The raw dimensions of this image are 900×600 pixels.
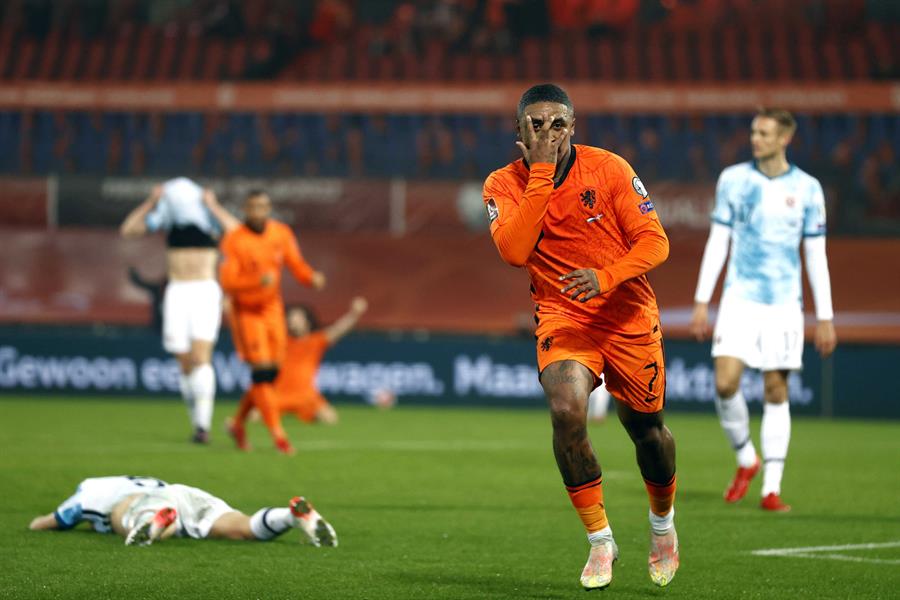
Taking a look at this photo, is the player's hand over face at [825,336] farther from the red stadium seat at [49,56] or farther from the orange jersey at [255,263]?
the red stadium seat at [49,56]

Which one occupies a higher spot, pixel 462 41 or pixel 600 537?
pixel 462 41

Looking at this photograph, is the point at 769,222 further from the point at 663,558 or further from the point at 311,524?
the point at 311,524

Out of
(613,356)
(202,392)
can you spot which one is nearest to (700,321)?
(613,356)

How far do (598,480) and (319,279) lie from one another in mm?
7164

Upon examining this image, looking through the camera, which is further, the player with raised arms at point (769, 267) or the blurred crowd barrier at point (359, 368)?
the blurred crowd barrier at point (359, 368)

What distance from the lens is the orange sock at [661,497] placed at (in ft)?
20.4

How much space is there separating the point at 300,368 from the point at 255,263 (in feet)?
14.8

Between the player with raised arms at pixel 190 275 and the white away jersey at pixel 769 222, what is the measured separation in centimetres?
557

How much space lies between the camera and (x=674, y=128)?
23.3 m

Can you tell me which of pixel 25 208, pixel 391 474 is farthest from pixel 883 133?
pixel 391 474

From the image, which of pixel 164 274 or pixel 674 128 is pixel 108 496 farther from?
pixel 674 128

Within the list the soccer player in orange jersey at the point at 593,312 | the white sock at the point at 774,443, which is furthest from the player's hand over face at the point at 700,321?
the soccer player in orange jersey at the point at 593,312

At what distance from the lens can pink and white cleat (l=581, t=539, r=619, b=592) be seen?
5699mm

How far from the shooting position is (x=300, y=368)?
17156mm
